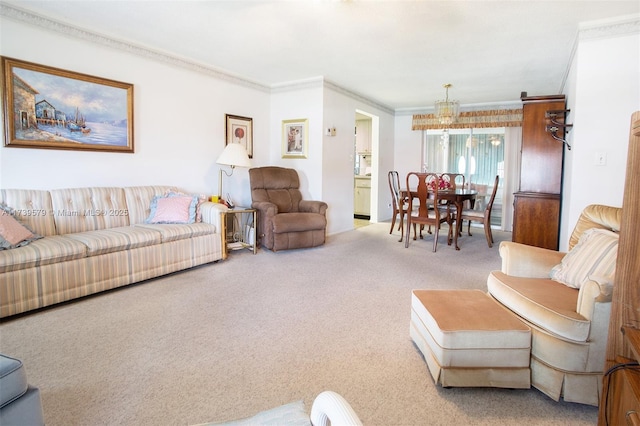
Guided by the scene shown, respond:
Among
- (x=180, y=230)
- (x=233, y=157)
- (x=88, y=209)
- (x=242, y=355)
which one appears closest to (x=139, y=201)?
(x=88, y=209)

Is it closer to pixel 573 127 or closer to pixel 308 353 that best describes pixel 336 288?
pixel 308 353

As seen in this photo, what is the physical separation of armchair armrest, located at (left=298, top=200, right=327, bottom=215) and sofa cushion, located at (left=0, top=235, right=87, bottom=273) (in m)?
2.90

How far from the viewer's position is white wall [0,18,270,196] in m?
3.24

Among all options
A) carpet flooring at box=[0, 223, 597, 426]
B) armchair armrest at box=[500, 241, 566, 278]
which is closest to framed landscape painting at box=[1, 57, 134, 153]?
carpet flooring at box=[0, 223, 597, 426]

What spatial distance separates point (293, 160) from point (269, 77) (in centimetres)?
131

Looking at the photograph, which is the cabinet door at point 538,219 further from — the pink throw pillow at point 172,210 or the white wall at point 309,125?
the pink throw pillow at point 172,210

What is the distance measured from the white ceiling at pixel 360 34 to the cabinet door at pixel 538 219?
1664 mm

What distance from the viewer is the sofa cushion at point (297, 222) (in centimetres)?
460

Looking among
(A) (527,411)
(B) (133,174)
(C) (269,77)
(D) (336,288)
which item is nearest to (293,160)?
(C) (269,77)

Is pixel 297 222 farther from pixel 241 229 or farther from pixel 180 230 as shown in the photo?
pixel 180 230

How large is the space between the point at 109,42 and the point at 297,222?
9.49 feet

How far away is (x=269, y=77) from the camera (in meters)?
5.34

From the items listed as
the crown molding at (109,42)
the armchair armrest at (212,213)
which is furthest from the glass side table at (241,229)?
the crown molding at (109,42)

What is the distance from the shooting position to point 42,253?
265cm
